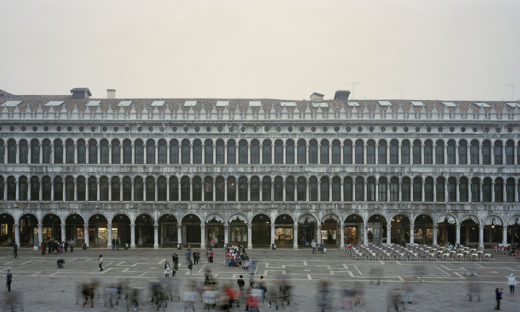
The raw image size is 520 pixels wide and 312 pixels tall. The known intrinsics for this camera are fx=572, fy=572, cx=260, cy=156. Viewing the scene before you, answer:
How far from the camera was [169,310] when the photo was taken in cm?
2944

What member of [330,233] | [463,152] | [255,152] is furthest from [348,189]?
[463,152]

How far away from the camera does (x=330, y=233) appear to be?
68562 millimetres

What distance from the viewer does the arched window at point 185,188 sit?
66.2m

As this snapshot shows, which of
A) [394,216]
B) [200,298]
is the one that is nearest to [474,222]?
[394,216]

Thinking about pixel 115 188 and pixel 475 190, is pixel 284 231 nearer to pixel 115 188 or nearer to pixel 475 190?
pixel 115 188

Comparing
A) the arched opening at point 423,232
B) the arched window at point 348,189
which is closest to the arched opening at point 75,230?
the arched window at point 348,189

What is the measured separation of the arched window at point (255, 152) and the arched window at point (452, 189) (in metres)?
22.3

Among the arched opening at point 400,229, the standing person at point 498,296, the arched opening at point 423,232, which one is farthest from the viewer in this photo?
the arched opening at point 423,232

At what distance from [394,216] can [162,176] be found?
89.8ft

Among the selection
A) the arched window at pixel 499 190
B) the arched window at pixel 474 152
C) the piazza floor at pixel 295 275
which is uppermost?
the arched window at pixel 474 152

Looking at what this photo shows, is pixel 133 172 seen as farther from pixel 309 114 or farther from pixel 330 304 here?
pixel 330 304

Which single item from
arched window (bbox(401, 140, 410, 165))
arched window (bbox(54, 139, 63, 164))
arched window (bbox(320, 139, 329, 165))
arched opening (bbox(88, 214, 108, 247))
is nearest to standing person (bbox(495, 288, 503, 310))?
arched window (bbox(401, 140, 410, 165))

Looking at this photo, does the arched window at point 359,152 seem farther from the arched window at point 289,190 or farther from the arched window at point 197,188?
the arched window at point 197,188

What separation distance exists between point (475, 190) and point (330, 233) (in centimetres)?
1748
